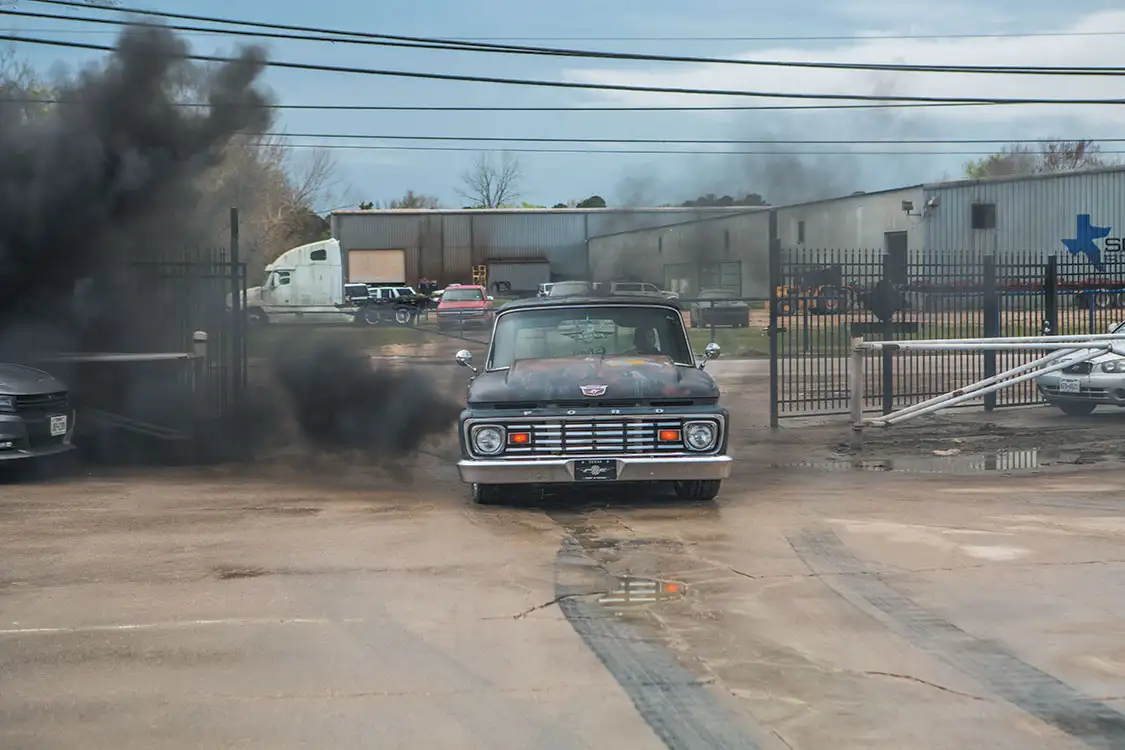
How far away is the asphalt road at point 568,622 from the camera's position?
493cm

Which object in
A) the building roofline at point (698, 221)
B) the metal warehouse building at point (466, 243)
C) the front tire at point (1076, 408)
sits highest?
the metal warehouse building at point (466, 243)

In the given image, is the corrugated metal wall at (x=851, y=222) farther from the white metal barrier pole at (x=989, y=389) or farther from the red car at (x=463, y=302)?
the red car at (x=463, y=302)

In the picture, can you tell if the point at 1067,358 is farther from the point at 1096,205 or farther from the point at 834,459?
the point at 1096,205

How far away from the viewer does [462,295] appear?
Answer: 40969mm

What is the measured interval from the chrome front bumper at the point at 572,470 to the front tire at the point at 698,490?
579 mm

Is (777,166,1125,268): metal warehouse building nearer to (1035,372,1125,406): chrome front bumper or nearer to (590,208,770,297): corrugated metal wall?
(590,208,770,297): corrugated metal wall

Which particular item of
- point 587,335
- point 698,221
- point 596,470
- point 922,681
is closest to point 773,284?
point 698,221

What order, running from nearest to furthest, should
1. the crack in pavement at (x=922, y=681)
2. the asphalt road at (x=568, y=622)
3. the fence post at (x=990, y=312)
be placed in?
the asphalt road at (x=568, y=622) → the crack in pavement at (x=922, y=681) → the fence post at (x=990, y=312)

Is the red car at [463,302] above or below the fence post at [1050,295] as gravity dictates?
above

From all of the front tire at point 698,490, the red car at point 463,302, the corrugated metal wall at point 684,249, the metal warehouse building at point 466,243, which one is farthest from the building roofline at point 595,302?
the red car at point 463,302

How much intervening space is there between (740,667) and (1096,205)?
134ft

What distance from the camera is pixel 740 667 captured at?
18.5 feet

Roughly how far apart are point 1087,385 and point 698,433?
8720 mm

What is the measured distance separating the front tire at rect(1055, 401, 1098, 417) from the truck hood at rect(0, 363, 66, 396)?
40.6ft
